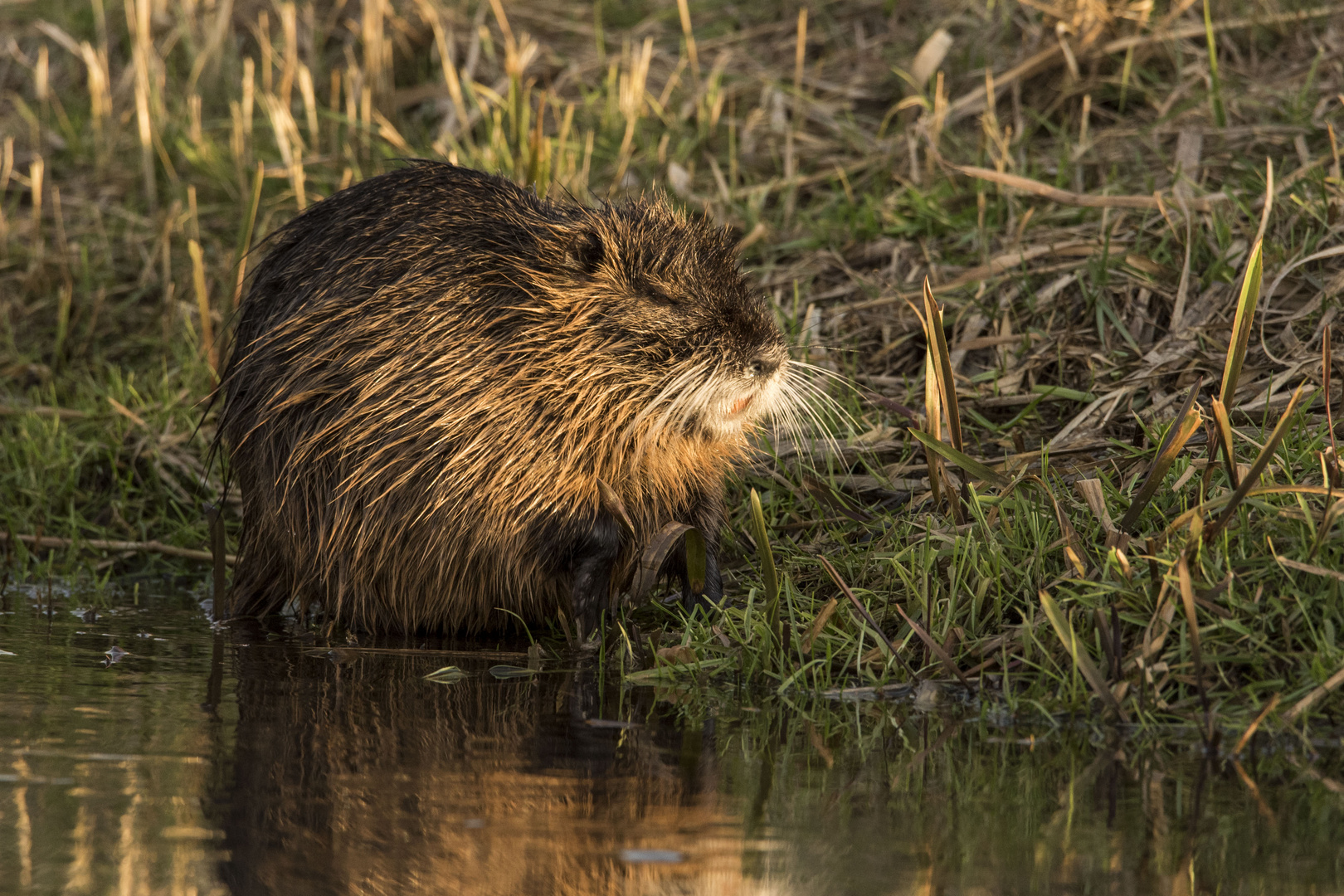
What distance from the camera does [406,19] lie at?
20.6 feet

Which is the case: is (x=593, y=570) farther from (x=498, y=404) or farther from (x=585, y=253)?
(x=585, y=253)

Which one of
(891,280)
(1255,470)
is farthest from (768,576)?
(891,280)

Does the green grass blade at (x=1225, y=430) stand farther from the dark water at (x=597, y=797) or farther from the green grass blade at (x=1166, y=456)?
the dark water at (x=597, y=797)

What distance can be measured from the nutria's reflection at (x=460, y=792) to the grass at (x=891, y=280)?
1.43 ft

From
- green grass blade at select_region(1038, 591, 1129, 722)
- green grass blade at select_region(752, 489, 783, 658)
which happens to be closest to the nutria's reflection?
green grass blade at select_region(752, 489, 783, 658)

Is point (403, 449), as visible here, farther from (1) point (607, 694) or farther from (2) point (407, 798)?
(2) point (407, 798)

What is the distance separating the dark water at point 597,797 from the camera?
1737 millimetres

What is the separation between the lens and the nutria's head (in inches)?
124

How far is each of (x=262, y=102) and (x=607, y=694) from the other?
3.69 meters

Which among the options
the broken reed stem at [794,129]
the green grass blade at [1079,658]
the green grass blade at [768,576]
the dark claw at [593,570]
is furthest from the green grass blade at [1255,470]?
the broken reed stem at [794,129]

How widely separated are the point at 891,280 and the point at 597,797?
2634 millimetres

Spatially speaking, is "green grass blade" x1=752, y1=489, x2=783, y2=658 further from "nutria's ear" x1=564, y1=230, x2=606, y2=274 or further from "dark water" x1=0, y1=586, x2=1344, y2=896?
"nutria's ear" x1=564, y1=230, x2=606, y2=274

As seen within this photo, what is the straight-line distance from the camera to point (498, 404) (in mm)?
3213

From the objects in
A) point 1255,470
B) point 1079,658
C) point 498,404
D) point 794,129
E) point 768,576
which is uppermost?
point 794,129
